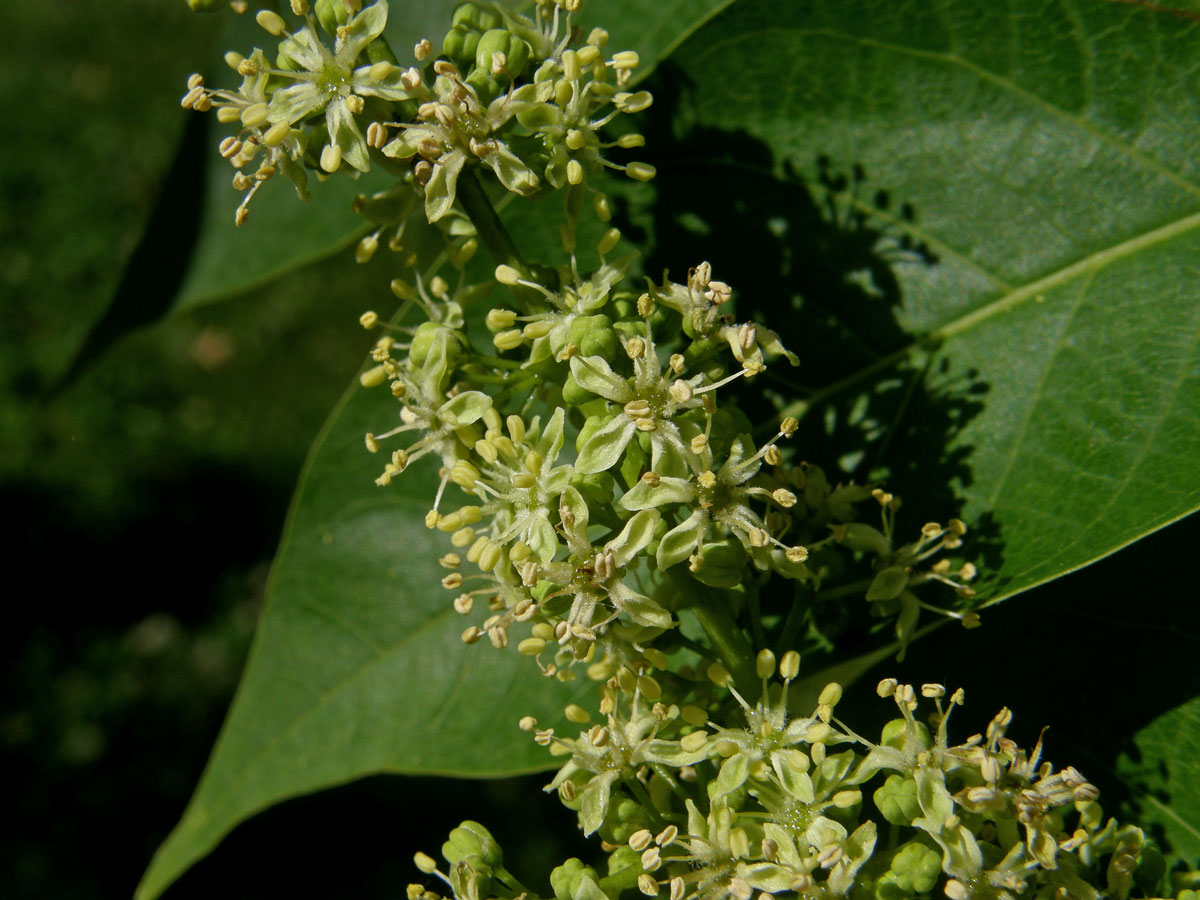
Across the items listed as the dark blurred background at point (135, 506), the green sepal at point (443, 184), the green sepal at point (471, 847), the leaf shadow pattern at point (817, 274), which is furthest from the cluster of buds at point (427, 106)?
the dark blurred background at point (135, 506)

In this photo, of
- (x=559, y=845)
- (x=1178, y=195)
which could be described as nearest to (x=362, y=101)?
(x=1178, y=195)

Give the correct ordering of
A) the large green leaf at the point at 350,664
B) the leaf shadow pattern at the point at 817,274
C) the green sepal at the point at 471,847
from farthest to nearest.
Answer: the large green leaf at the point at 350,664 < the leaf shadow pattern at the point at 817,274 < the green sepal at the point at 471,847

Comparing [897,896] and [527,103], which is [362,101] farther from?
[897,896]

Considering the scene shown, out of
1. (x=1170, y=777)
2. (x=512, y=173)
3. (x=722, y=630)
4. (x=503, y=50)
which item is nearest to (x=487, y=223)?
(x=512, y=173)

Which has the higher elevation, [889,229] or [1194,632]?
[889,229]

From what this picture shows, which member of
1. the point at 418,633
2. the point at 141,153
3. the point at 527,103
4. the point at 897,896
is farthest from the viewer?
the point at 141,153

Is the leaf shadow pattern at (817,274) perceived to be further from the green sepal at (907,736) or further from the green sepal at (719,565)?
the green sepal at (719,565)

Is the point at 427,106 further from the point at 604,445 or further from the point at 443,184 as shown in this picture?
the point at 604,445
